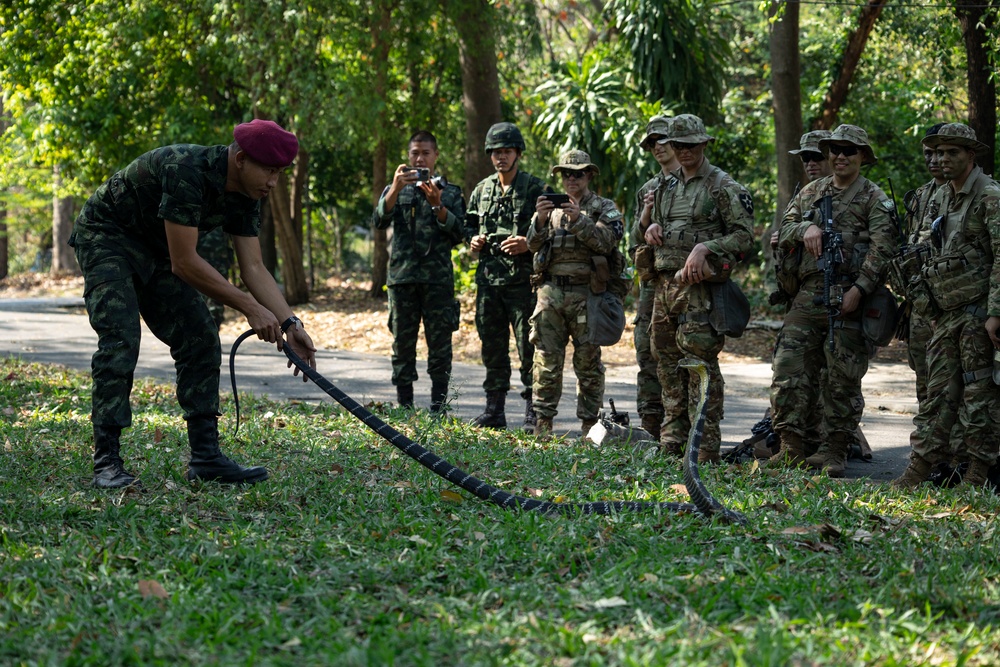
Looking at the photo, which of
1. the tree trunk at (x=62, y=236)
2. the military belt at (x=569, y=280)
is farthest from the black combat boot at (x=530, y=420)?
the tree trunk at (x=62, y=236)

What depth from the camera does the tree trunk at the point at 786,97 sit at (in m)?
13.1

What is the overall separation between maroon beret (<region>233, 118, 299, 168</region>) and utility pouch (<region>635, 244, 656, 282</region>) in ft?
8.58

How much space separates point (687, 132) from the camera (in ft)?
21.4

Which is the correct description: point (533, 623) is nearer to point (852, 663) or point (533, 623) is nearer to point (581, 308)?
point (852, 663)

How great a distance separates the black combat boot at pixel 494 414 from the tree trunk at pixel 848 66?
8.89 meters

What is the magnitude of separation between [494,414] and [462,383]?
8.28 feet

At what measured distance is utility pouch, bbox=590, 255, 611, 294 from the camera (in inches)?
293

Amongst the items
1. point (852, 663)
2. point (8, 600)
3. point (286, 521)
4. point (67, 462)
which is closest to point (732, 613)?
point (852, 663)

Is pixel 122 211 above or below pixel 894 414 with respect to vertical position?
above

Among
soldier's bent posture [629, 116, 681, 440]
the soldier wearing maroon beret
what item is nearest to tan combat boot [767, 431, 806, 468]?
soldier's bent posture [629, 116, 681, 440]

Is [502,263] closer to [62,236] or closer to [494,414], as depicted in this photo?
[494,414]

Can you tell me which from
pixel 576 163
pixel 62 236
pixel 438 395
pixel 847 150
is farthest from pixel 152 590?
pixel 62 236

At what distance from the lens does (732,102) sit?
20.2 m

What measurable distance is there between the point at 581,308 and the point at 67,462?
134 inches
